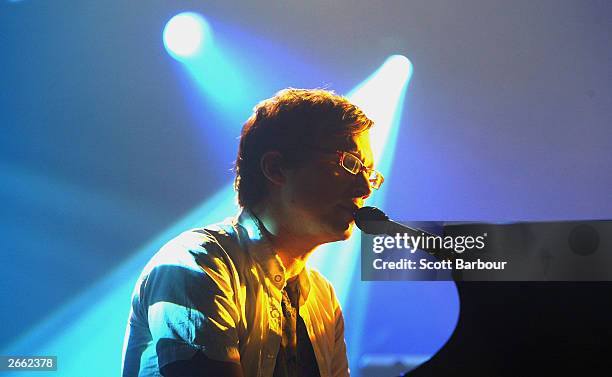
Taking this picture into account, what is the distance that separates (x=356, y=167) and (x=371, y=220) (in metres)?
0.19

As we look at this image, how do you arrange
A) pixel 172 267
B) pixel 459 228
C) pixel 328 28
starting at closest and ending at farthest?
pixel 172 267, pixel 459 228, pixel 328 28

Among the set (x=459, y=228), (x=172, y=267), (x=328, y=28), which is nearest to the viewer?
(x=172, y=267)

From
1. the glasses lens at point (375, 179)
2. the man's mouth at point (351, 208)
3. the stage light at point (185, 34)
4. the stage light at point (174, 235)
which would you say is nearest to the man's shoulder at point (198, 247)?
the stage light at point (174, 235)

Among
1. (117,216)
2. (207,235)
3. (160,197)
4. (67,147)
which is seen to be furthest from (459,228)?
(67,147)

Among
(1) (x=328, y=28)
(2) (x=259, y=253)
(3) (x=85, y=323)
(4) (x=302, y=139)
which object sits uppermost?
(1) (x=328, y=28)

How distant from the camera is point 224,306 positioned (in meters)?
2.01

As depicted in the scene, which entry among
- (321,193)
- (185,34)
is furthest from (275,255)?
(185,34)

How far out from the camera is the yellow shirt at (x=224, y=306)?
1.95m

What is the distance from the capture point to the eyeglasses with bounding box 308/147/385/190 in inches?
85.9

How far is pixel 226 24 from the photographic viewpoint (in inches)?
95.3

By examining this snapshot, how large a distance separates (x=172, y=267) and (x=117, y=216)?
0.42m

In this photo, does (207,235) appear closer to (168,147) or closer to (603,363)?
(168,147)

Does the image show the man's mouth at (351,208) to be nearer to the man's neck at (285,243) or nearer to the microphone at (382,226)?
the microphone at (382,226)

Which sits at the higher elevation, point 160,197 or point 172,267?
point 160,197
